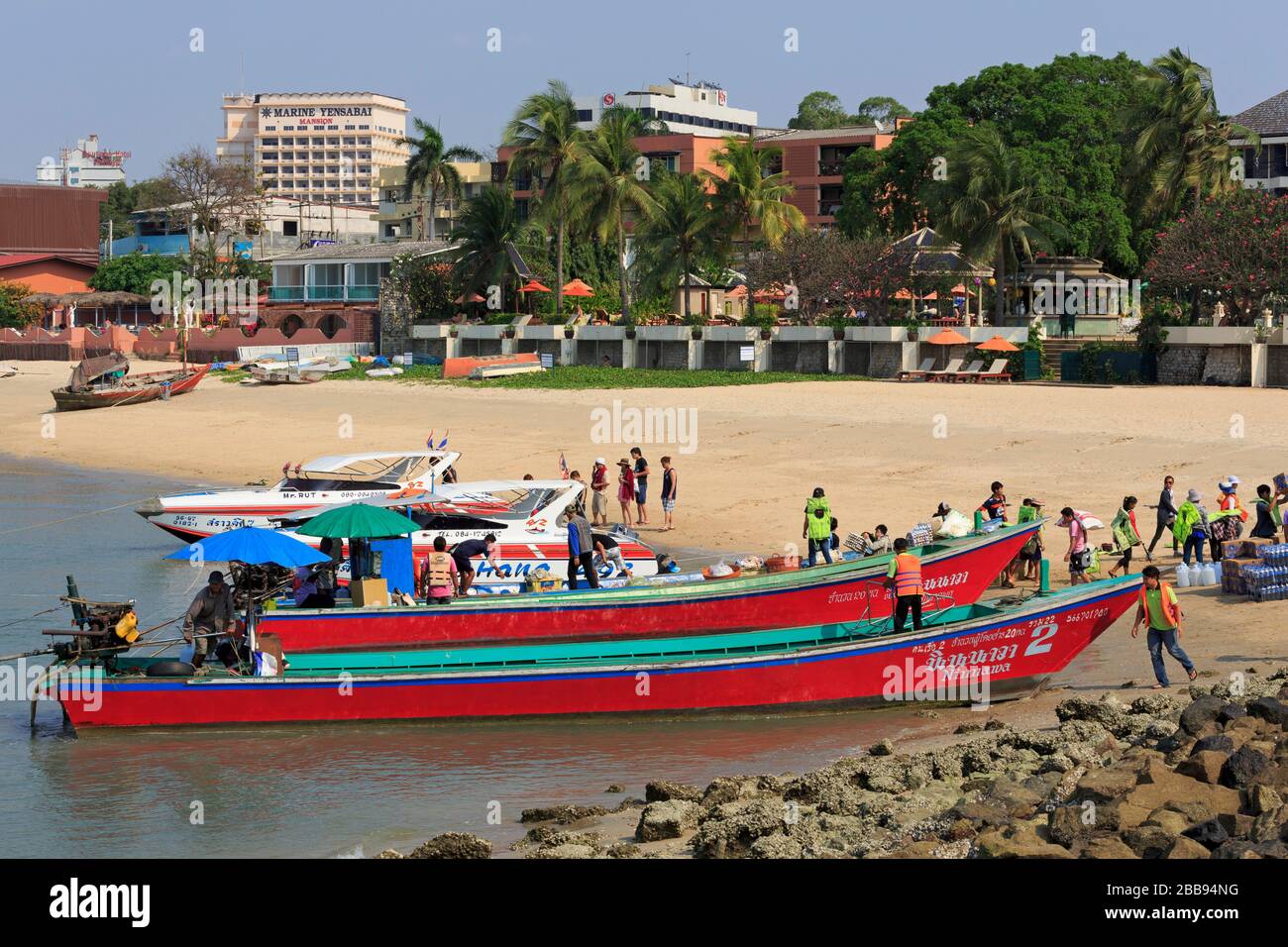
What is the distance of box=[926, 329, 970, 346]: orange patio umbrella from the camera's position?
161 feet

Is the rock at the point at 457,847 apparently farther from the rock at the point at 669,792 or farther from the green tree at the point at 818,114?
the green tree at the point at 818,114

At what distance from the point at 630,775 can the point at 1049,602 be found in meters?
5.00

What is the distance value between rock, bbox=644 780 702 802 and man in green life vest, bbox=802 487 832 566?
8.92 meters

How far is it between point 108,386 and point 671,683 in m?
41.3

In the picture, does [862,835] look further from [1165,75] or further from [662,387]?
[1165,75]

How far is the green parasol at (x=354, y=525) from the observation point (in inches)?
715

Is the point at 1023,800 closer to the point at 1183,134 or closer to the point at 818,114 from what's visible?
the point at 1183,134

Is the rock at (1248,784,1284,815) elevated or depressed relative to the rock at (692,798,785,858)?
elevated

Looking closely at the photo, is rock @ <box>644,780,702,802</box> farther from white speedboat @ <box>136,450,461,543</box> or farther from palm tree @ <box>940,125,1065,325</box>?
palm tree @ <box>940,125,1065,325</box>

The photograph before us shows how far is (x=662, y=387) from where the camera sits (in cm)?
4900

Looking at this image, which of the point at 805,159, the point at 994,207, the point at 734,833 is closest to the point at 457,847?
the point at 734,833

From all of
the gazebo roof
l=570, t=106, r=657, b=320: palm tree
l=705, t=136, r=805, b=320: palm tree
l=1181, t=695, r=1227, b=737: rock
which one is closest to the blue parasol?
l=1181, t=695, r=1227, b=737: rock

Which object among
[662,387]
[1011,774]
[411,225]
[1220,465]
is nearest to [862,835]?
[1011,774]

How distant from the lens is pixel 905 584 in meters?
16.8
